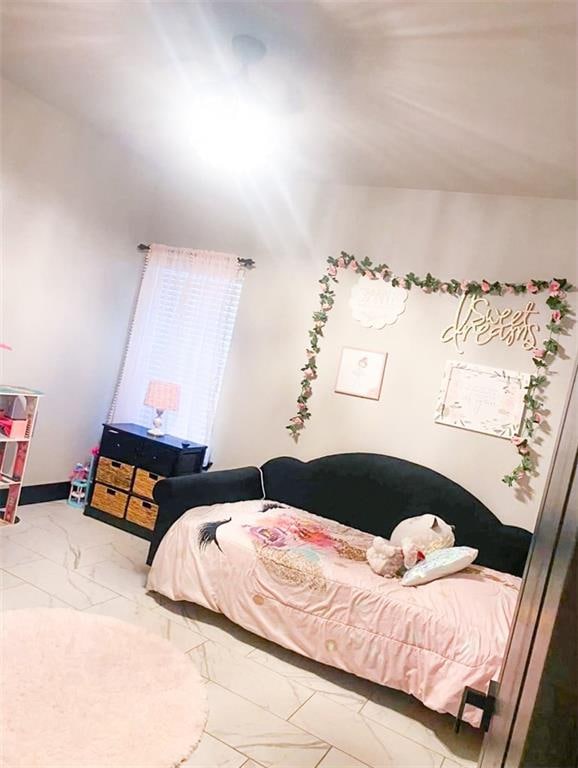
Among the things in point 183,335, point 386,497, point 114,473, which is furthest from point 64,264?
point 386,497

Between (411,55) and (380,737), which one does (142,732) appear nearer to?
(380,737)

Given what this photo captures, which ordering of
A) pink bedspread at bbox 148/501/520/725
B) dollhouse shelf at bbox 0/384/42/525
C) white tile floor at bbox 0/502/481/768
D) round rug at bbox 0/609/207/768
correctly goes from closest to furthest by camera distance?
round rug at bbox 0/609/207/768 < white tile floor at bbox 0/502/481/768 < pink bedspread at bbox 148/501/520/725 < dollhouse shelf at bbox 0/384/42/525

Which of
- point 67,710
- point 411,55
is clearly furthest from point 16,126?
point 67,710

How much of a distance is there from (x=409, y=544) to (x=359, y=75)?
88.0 inches

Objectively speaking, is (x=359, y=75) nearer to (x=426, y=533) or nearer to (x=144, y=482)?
(x=426, y=533)

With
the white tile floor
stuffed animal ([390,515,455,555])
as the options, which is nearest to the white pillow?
stuffed animal ([390,515,455,555])

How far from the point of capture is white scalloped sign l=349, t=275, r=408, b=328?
11.8ft

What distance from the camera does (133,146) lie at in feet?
13.1

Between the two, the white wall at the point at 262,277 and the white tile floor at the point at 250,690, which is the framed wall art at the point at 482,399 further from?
the white tile floor at the point at 250,690

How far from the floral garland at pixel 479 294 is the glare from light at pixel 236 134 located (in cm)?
86

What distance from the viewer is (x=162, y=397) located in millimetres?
3924

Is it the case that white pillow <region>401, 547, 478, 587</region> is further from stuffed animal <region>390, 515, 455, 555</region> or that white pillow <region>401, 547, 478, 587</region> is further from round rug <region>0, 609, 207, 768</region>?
round rug <region>0, 609, 207, 768</region>

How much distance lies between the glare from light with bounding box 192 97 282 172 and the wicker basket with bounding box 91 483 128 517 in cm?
243

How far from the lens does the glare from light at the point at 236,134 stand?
109 inches
